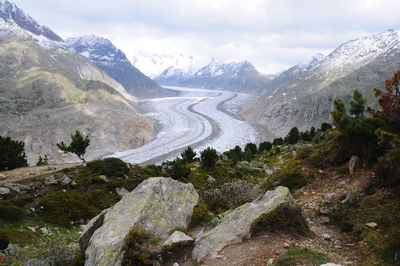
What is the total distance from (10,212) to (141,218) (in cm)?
1380

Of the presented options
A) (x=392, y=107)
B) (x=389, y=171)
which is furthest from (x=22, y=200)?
(x=392, y=107)

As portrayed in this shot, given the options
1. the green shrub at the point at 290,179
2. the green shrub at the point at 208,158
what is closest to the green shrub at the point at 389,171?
the green shrub at the point at 290,179

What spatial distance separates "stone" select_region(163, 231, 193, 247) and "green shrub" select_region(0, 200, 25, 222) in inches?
570

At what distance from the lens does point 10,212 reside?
65.2 feet

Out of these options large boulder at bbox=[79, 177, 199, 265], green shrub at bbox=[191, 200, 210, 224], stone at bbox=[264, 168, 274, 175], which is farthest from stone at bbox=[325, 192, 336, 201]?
stone at bbox=[264, 168, 274, 175]

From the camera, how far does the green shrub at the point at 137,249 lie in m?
9.93

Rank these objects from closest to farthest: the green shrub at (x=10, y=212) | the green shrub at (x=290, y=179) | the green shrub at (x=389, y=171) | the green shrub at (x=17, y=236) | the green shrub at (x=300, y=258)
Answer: the green shrub at (x=300, y=258)
the green shrub at (x=389, y=171)
the green shrub at (x=17, y=236)
the green shrub at (x=290, y=179)
the green shrub at (x=10, y=212)

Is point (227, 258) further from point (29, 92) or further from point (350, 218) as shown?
point (29, 92)

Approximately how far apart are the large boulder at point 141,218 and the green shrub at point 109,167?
1911cm

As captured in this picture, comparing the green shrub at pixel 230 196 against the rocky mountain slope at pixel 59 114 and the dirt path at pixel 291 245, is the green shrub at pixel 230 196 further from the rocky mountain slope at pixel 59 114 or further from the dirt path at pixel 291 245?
the rocky mountain slope at pixel 59 114

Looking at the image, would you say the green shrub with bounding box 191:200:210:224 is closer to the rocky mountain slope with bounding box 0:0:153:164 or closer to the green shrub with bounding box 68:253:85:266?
the green shrub with bounding box 68:253:85:266

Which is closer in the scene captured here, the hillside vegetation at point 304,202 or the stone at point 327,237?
the hillside vegetation at point 304,202

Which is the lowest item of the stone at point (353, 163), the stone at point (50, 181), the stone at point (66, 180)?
the stone at point (66, 180)

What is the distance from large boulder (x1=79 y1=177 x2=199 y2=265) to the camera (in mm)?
10281
